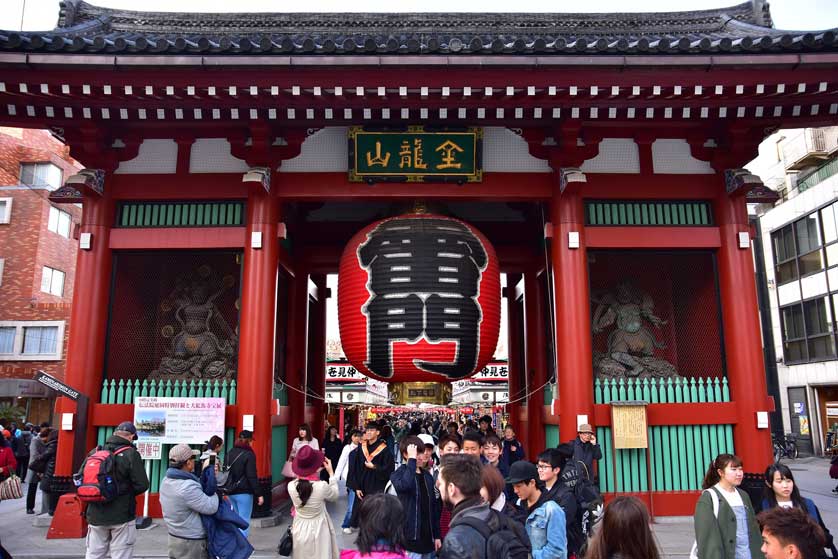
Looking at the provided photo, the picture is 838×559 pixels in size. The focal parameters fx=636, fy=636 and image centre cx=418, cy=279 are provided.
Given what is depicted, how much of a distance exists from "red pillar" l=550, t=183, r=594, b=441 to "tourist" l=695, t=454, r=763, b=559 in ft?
14.9

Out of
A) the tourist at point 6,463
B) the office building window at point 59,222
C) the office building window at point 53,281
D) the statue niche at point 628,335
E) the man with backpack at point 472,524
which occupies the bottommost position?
the tourist at point 6,463

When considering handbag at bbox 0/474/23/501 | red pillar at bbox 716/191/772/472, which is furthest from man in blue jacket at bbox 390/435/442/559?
handbag at bbox 0/474/23/501

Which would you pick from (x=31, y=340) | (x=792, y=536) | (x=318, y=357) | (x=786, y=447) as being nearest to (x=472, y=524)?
(x=792, y=536)

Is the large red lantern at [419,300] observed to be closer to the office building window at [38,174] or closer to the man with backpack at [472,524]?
the man with backpack at [472,524]

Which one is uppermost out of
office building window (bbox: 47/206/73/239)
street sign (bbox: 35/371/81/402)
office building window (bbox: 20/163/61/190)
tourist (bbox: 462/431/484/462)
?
office building window (bbox: 20/163/61/190)

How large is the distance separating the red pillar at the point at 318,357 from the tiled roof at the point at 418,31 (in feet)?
18.8

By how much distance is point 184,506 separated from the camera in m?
5.05

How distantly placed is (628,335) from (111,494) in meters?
8.00

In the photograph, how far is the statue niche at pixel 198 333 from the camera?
34.0ft

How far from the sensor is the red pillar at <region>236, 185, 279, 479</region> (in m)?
9.13

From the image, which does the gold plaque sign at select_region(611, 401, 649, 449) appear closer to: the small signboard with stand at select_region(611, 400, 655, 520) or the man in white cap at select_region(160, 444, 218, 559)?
the small signboard with stand at select_region(611, 400, 655, 520)

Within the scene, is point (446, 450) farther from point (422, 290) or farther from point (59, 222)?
point (59, 222)

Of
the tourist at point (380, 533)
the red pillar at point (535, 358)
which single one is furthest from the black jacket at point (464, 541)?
the red pillar at point (535, 358)

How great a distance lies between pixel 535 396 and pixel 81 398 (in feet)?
26.7
